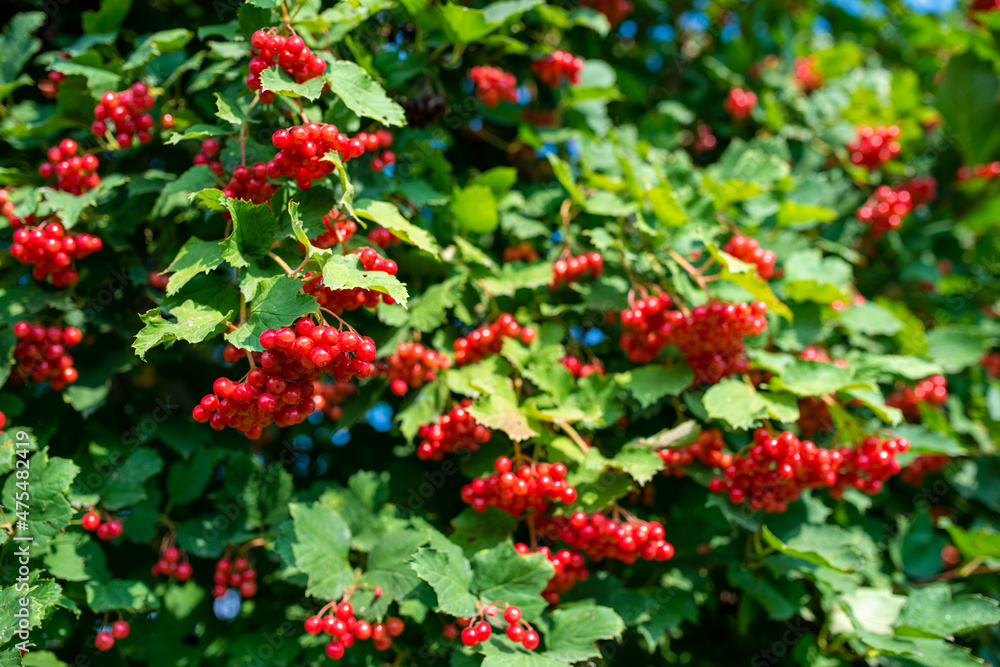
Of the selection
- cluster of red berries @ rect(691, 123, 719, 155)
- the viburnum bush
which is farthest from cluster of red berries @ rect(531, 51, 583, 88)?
cluster of red berries @ rect(691, 123, 719, 155)

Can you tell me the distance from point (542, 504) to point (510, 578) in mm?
280

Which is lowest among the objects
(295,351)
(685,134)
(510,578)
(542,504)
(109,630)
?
(109,630)

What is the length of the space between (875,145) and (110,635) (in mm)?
4335

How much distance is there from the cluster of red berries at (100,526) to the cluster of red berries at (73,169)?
1193 mm

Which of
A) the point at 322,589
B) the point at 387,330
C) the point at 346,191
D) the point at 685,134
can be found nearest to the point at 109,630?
the point at 322,589

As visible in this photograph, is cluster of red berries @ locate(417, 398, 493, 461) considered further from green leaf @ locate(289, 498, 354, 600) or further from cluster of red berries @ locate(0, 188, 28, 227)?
cluster of red berries @ locate(0, 188, 28, 227)

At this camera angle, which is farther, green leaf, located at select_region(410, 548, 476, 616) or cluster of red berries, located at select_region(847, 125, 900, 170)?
cluster of red berries, located at select_region(847, 125, 900, 170)

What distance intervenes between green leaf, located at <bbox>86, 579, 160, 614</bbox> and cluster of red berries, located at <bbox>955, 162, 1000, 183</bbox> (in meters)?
4.64

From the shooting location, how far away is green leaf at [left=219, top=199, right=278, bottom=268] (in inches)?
73.1

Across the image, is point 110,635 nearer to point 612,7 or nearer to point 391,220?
point 391,220

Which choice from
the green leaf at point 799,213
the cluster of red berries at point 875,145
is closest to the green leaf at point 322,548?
the green leaf at point 799,213

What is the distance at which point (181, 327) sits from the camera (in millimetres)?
1769

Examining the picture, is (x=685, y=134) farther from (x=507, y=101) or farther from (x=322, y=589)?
(x=322, y=589)

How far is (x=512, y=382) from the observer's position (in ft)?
8.57
